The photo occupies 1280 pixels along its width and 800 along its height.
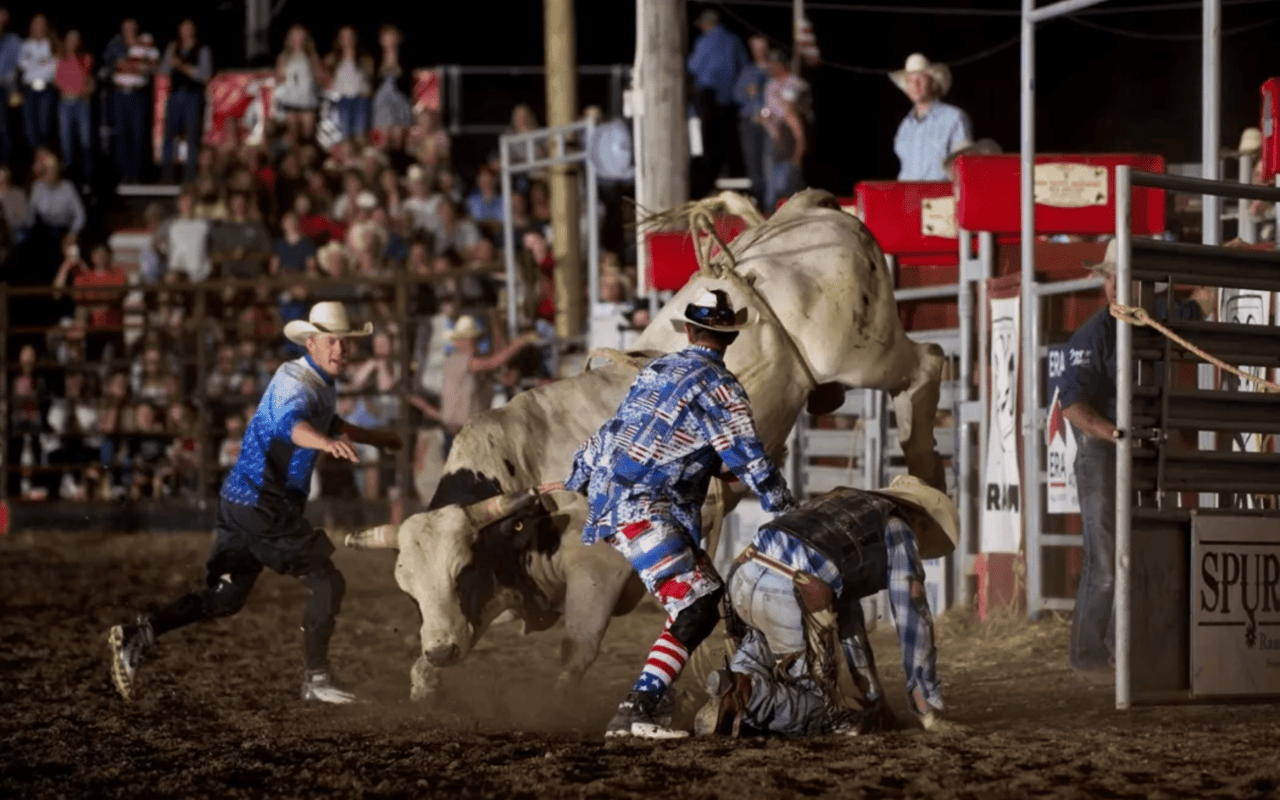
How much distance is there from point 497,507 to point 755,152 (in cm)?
886

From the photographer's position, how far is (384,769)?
5.27 metres

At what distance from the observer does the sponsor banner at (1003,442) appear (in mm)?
8695

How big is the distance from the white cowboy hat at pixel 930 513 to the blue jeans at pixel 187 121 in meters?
14.3

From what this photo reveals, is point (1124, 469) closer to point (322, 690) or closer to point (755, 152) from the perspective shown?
point (322, 690)

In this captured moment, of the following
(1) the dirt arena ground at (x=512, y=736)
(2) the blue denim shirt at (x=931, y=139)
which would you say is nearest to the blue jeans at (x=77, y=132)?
(1) the dirt arena ground at (x=512, y=736)

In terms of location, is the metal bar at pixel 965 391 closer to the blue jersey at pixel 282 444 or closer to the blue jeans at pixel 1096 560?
the blue jeans at pixel 1096 560

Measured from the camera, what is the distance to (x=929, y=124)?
10.4 meters

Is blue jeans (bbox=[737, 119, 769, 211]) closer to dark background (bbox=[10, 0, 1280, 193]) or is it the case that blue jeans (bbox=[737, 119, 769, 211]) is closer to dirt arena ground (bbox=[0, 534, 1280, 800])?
dark background (bbox=[10, 0, 1280, 193])

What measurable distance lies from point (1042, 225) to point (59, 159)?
44.6 ft

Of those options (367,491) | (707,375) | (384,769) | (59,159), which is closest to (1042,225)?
(707,375)

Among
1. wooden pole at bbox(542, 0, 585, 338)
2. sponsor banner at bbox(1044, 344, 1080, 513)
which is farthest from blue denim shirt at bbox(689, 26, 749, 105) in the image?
sponsor banner at bbox(1044, 344, 1080, 513)

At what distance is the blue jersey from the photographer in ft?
23.6

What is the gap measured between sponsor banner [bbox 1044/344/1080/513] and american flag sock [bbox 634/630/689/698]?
9.45 feet

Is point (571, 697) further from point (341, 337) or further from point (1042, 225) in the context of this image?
point (1042, 225)
